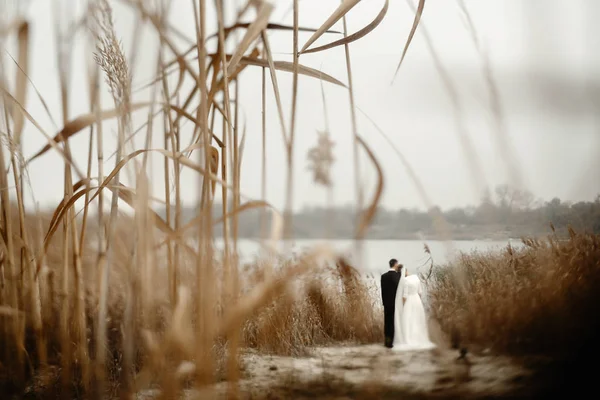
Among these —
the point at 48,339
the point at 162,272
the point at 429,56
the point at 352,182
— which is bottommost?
the point at 48,339

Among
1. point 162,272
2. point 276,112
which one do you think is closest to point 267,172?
point 276,112

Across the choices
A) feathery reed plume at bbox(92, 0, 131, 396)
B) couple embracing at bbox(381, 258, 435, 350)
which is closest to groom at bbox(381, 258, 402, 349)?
couple embracing at bbox(381, 258, 435, 350)

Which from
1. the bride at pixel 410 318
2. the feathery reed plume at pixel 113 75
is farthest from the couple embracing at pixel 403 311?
the feathery reed plume at pixel 113 75

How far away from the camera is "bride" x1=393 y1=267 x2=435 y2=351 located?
1.82 feet

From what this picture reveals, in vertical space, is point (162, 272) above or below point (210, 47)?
below

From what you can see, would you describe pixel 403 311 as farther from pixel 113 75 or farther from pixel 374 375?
pixel 113 75

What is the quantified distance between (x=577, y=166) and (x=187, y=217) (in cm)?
49

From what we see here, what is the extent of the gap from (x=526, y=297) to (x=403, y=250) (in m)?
→ 0.14

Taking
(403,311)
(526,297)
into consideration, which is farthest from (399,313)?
(526,297)

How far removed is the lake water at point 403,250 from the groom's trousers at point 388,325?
4 cm

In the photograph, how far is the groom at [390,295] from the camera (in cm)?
56

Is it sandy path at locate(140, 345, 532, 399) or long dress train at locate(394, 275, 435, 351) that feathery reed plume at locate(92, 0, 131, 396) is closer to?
sandy path at locate(140, 345, 532, 399)

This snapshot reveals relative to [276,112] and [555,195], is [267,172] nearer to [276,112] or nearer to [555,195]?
[276,112]

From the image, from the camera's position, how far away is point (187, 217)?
0.67m
